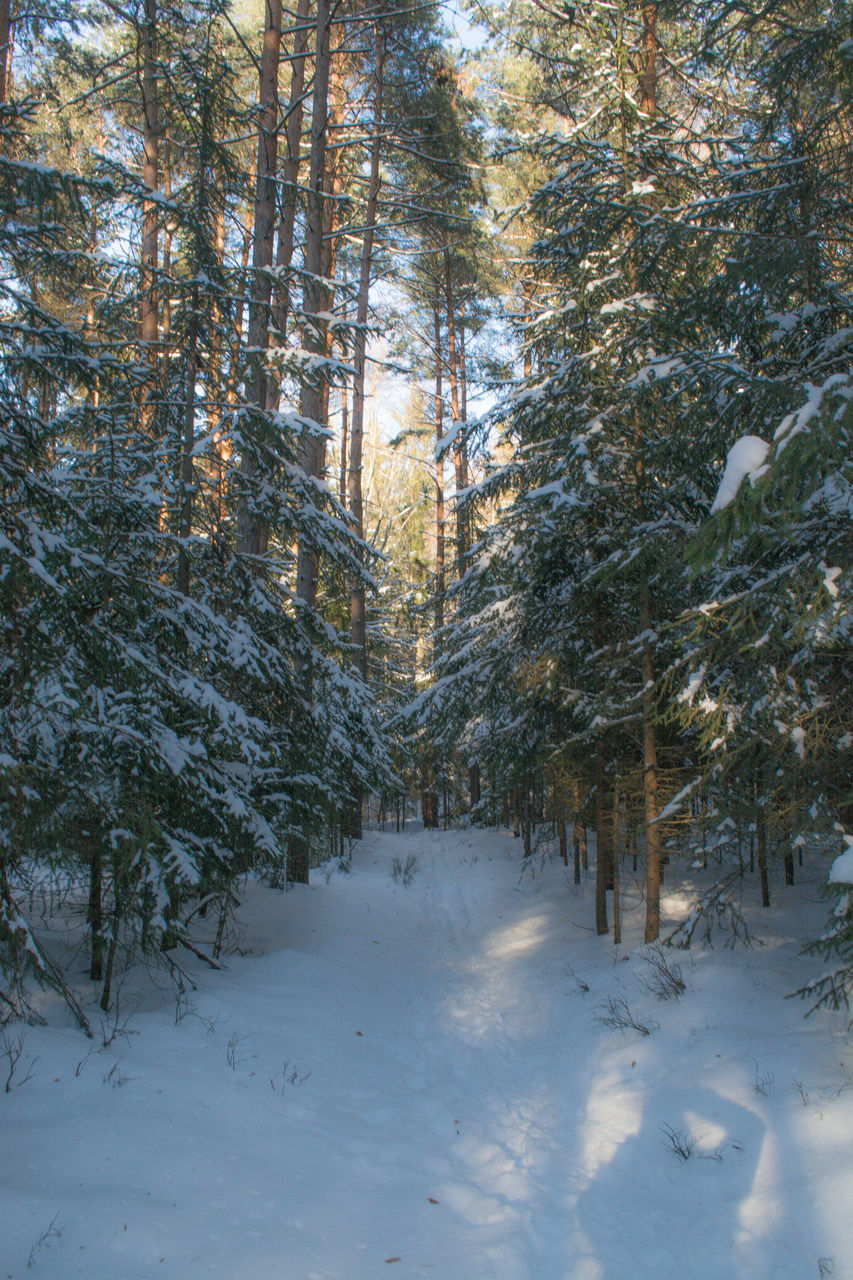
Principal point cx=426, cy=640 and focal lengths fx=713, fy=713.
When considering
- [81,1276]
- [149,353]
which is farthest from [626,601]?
[81,1276]

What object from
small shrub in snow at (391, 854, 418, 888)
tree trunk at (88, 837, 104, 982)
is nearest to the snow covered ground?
tree trunk at (88, 837, 104, 982)

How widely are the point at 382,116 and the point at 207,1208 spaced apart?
1684cm

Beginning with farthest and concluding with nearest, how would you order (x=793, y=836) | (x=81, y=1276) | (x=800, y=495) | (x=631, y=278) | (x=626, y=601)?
(x=626, y=601), (x=631, y=278), (x=793, y=836), (x=800, y=495), (x=81, y=1276)

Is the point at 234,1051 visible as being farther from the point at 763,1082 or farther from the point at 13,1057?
the point at 763,1082

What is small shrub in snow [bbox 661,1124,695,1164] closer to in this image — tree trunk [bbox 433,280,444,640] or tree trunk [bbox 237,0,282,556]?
tree trunk [bbox 237,0,282,556]

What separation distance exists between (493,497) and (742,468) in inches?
207

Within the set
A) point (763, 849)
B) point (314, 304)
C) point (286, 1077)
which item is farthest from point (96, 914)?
point (314, 304)

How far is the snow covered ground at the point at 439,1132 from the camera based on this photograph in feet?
11.1

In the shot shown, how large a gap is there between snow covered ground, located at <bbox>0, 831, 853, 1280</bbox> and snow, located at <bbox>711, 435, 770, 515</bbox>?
3.54 meters

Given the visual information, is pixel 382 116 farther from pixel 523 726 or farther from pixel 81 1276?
pixel 81 1276

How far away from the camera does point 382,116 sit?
1405cm

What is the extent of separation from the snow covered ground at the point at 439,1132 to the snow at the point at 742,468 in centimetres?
354

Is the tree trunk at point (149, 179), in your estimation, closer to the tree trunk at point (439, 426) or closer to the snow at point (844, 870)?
the snow at point (844, 870)

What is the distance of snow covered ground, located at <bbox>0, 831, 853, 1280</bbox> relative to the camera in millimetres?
3389
